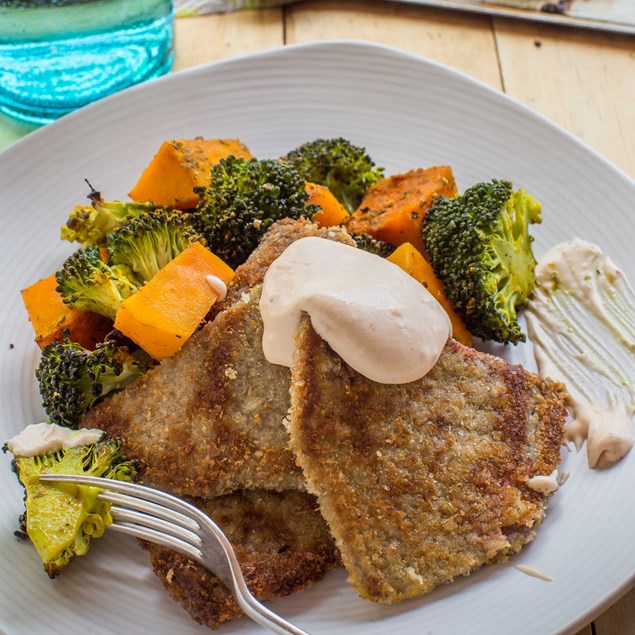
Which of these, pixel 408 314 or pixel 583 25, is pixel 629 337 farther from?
pixel 583 25

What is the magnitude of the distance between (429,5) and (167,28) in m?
1.82

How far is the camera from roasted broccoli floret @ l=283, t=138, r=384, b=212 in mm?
3980

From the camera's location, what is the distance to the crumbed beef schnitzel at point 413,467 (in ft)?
8.72

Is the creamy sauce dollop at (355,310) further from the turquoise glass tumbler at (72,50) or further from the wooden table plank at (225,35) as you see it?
the wooden table plank at (225,35)

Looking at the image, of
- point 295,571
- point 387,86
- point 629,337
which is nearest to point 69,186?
point 387,86

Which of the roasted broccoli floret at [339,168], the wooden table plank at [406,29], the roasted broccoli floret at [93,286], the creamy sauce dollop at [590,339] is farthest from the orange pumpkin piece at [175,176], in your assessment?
the wooden table plank at [406,29]

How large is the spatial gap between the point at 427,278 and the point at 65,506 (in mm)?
1713

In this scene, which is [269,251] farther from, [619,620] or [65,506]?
[619,620]

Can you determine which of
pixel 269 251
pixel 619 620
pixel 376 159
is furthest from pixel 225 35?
pixel 619 620

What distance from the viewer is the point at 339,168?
3.99 meters

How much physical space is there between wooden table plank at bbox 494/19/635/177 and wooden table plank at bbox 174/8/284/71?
1532mm

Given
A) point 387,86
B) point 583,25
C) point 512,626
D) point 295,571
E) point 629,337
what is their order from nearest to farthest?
point 512,626 → point 295,571 → point 629,337 → point 387,86 → point 583,25

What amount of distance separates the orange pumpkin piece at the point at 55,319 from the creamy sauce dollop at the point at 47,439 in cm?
44

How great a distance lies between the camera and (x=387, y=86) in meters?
4.53
